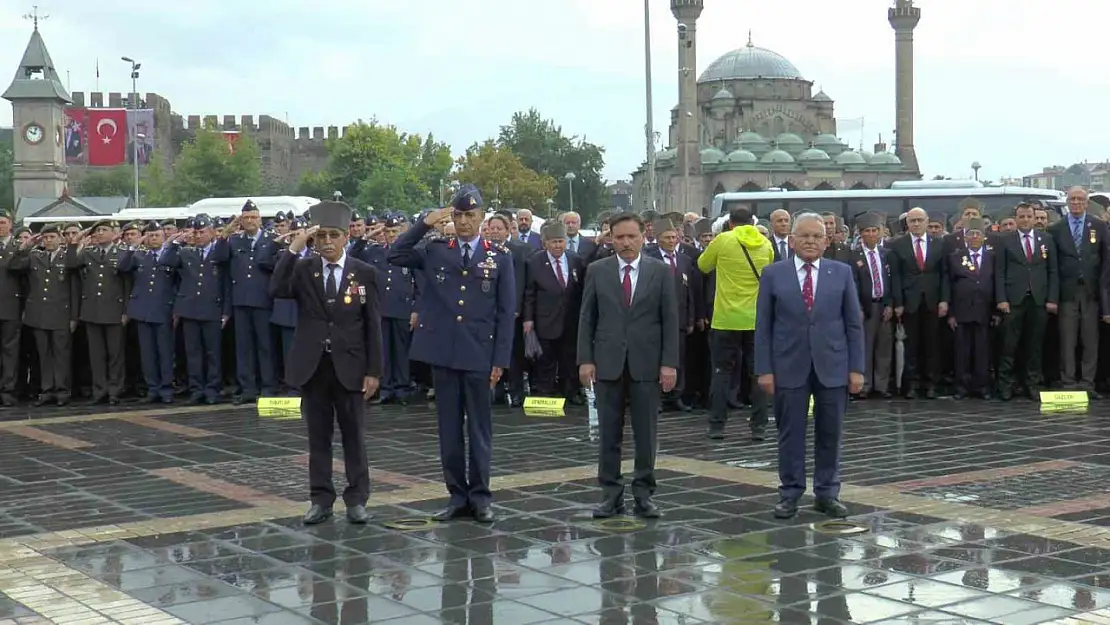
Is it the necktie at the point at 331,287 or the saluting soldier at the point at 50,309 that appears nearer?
the necktie at the point at 331,287

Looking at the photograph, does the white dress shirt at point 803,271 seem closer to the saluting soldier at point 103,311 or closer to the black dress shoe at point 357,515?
the black dress shoe at point 357,515

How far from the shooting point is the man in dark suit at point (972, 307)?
1596 centimetres

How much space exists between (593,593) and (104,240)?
40.4ft

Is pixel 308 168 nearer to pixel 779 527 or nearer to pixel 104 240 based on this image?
pixel 104 240

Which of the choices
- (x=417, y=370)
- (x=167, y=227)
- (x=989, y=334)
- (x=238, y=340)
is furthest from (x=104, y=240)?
(x=989, y=334)

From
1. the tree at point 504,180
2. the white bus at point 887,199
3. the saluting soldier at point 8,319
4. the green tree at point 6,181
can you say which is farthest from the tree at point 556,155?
the saluting soldier at point 8,319

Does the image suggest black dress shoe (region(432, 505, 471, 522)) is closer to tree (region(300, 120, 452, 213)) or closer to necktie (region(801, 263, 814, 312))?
necktie (region(801, 263, 814, 312))

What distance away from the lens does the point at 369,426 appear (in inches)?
567

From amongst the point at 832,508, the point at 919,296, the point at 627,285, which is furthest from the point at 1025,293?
the point at 627,285

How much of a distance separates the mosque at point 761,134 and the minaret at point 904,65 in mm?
71

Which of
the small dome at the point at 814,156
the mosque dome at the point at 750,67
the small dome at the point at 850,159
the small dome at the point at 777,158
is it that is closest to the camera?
the small dome at the point at 777,158

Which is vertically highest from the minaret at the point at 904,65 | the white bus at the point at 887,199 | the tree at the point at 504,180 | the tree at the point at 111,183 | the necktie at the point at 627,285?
the minaret at the point at 904,65

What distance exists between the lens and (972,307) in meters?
16.0

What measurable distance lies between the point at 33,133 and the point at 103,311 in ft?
295
